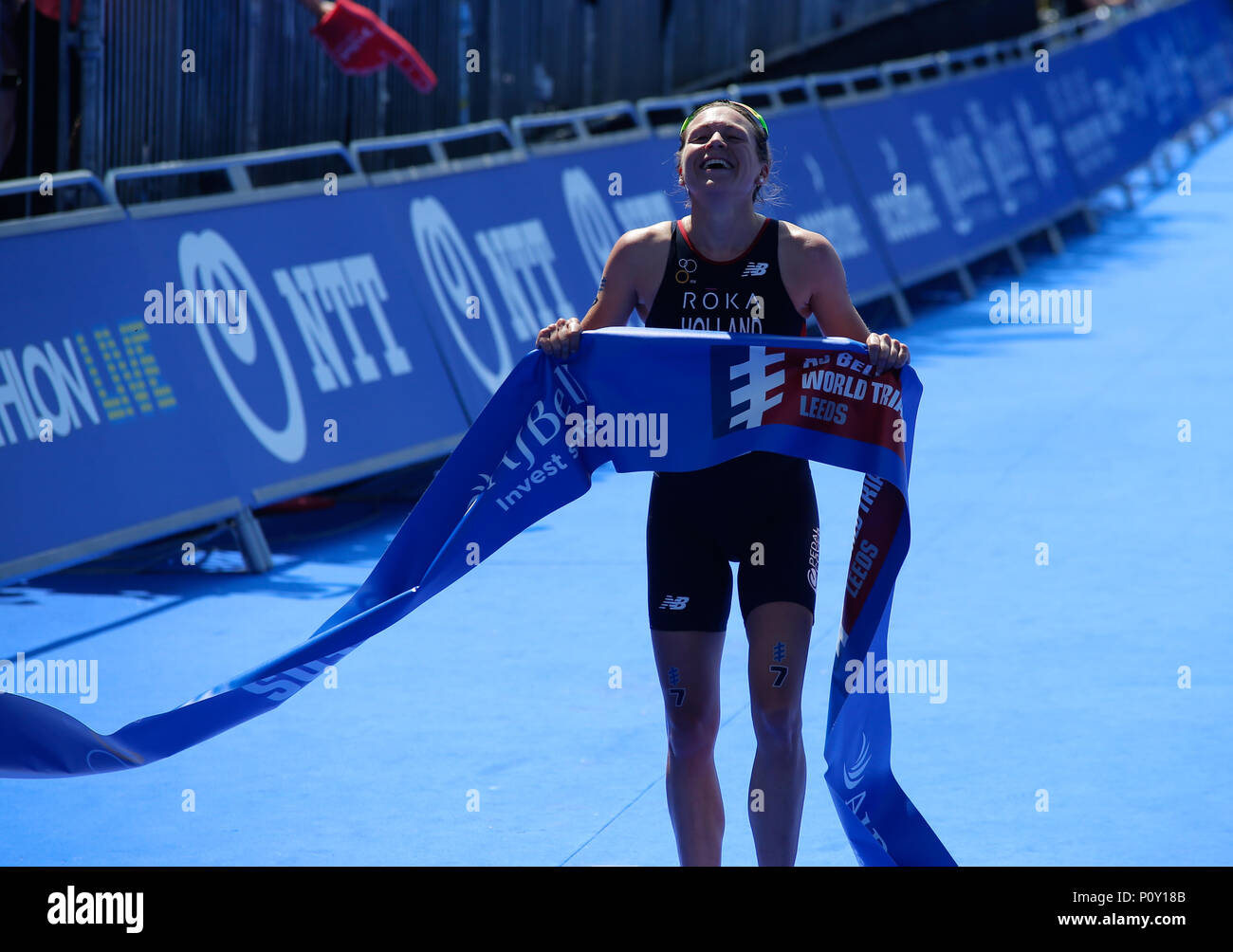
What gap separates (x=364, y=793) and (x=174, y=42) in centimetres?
683

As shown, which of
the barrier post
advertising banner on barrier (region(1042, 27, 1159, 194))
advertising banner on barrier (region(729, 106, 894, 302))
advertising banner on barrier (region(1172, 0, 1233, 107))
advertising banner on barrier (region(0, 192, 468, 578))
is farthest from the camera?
advertising banner on barrier (region(1172, 0, 1233, 107))

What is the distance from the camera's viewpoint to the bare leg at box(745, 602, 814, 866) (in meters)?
4.59

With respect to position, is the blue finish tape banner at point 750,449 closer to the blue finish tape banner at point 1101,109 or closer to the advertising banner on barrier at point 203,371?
the advertising banner on barrier at point 203,371

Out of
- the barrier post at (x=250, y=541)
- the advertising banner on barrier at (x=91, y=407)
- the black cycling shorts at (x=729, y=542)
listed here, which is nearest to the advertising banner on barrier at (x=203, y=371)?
the advertising banner on barrier at (x=91, y=407)

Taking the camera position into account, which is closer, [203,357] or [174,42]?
[203,357]

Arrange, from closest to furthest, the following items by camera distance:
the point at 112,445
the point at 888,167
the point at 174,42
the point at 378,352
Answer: the point at 112,445 → the point at 378,352 → the point at 174,42 → the point at 888,167

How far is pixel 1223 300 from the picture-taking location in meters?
19.1

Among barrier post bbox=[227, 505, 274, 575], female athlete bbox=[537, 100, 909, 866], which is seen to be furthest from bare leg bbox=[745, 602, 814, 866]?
barrier post bbox=[227, 505, 274, 575]

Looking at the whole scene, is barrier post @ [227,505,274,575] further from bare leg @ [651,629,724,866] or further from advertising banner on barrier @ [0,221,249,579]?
bare leg @ [651,629,724,866]

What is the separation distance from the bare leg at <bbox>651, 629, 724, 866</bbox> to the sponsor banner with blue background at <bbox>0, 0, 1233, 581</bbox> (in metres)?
4.33

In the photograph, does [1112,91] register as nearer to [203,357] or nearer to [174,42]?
[174,42]
